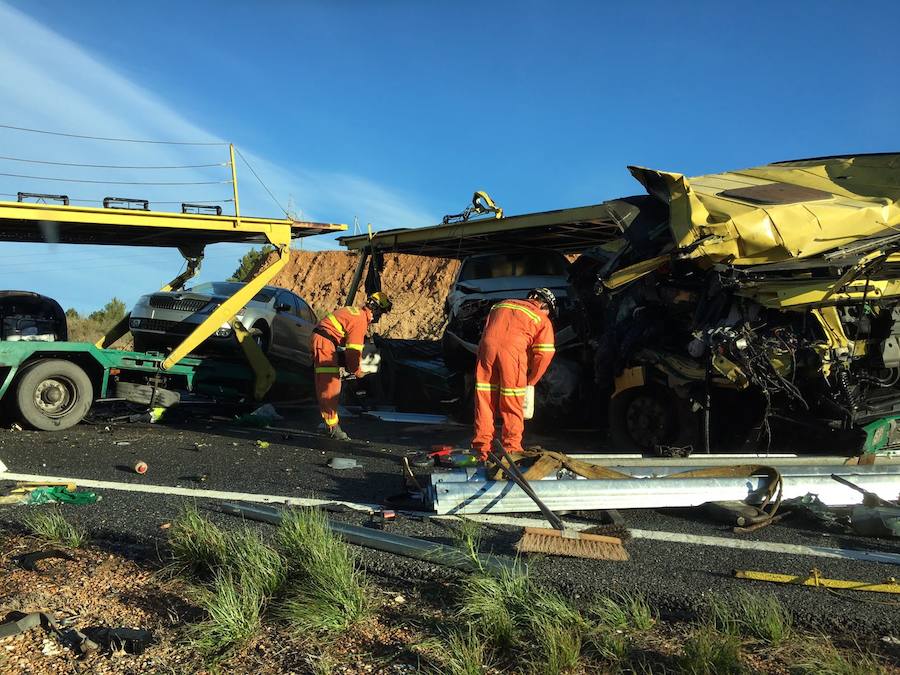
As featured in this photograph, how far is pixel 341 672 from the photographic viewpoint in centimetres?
294

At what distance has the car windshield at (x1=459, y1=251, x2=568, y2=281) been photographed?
9930 mm

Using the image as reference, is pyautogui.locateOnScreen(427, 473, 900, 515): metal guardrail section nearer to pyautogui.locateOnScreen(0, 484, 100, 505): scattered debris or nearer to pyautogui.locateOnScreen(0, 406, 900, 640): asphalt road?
pyautogui.locateOnScreen(0, 406, 900, 640): asphalt road

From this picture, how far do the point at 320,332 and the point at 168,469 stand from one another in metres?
2.48

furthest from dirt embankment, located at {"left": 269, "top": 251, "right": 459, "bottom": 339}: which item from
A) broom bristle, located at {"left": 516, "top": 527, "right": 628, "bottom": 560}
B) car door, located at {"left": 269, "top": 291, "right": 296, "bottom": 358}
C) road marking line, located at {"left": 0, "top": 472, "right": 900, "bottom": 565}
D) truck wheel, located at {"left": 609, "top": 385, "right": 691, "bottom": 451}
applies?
broom bristle, located at {"left": 516, "top": 527, "right": 628, "bottom": 560}

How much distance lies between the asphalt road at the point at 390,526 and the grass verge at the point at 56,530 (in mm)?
122

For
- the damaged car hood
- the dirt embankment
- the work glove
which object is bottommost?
the work glove

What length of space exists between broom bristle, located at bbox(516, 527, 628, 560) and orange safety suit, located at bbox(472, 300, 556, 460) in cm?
183

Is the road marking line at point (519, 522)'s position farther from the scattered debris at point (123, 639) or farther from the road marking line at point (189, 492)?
the scattered debris at point (123, 639)

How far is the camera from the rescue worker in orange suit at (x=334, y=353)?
817cm

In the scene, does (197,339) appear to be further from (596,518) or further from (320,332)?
(596,518)

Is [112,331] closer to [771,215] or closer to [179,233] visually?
[179,233]

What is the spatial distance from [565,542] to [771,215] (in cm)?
361

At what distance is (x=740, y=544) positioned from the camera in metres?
4.21

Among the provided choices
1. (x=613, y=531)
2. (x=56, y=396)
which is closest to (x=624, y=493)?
(x=613, y=531)
